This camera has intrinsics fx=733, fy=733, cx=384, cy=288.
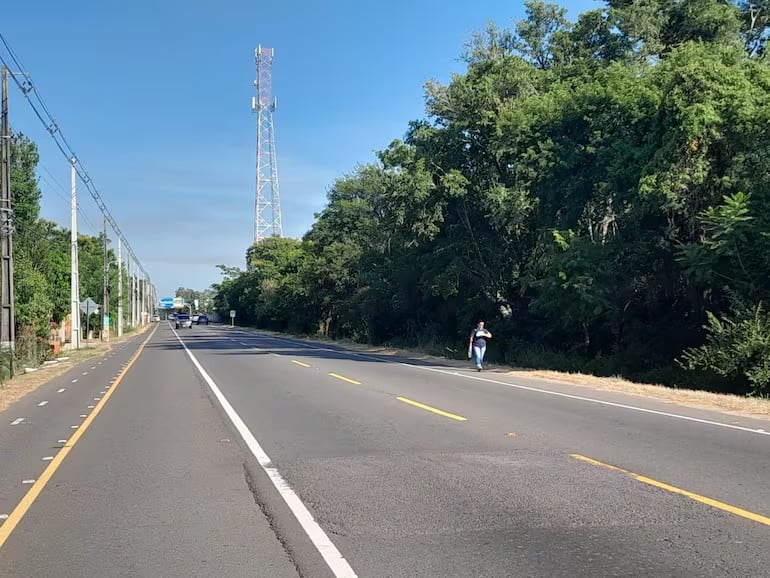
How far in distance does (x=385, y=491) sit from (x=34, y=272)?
102ft

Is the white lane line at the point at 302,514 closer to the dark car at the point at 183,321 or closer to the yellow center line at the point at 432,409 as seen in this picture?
the yellow center line at the point at 432,409

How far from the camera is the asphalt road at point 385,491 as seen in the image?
549cm

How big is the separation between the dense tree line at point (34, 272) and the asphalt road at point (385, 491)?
47.7ft

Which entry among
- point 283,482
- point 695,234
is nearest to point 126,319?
point 695,234

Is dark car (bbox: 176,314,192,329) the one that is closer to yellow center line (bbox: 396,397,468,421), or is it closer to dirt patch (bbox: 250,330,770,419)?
dirt patch (bbox: 250,330,770,419)

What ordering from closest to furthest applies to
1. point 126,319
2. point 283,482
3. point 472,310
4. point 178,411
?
point 283,482, point 178,411, point 472,310, point 126,319

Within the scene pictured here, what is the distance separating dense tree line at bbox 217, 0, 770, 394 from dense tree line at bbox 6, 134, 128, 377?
1657cm

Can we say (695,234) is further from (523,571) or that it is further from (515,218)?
(523,571)

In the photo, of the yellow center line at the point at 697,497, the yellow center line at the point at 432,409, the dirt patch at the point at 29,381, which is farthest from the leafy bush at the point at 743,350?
the dirt patch at the point at 29,381

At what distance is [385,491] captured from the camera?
7512 millimetres

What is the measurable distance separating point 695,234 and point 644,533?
20.6m

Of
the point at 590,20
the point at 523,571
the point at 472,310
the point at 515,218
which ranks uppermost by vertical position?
the point at 590,20

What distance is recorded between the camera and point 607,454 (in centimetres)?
946

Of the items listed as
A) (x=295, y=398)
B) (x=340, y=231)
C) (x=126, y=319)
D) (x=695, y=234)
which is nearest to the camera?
(x=295, y=398)
